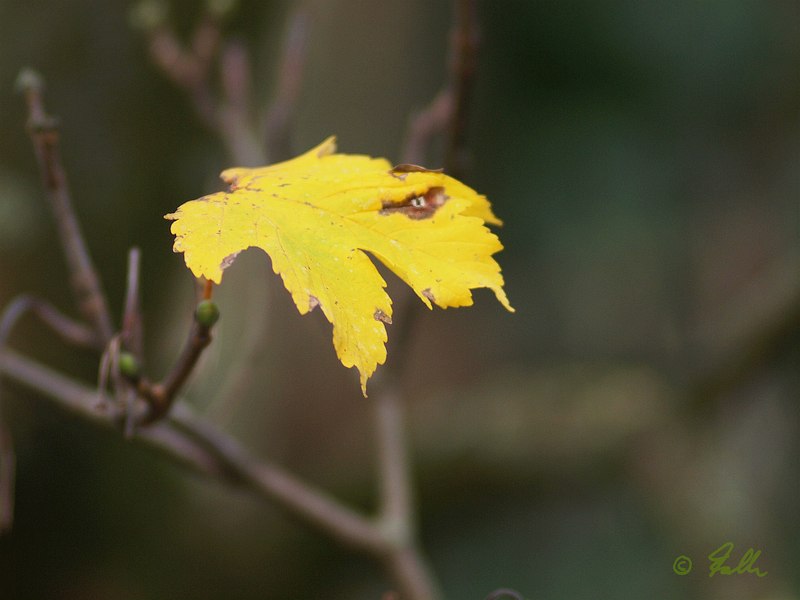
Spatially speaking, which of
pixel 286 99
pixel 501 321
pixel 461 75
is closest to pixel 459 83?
pixel 461 75

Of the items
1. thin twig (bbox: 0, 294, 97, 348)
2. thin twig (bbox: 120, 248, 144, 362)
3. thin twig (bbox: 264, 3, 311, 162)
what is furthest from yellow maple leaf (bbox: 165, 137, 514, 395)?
thin twig (bbox: 264, 3, 311, 162)

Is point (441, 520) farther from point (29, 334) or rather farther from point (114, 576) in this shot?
point (29, 334)

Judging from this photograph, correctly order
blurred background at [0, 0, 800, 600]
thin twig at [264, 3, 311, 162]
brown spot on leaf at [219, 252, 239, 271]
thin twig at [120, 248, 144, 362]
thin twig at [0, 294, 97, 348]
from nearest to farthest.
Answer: brown spot on leaf at [219, 252, 239, 271], thin twig at [120, 248, 144, 362], thin twig at [0, 294, 97, 348], thin twig at [264, 3, 311, 162], blurred background at [0, 0, 800, 600]

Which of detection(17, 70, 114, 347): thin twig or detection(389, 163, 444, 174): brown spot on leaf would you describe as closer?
detection(389, 163, 444, 174): brown spot on leaf

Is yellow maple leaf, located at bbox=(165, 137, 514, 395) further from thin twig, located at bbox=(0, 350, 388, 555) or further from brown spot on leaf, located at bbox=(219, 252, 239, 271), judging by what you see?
thin twig, located at bbox=(0, 350, 388, 555)

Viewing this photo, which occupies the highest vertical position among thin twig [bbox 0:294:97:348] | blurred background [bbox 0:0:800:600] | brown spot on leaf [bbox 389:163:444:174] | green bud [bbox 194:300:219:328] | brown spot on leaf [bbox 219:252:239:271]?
brown spot on leaf [bbox 389:163:444:174]

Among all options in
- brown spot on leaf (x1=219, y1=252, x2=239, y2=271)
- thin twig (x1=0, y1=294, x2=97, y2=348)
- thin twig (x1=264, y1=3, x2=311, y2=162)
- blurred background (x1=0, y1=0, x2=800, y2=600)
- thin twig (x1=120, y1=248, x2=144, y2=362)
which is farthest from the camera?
blurred background (x1=0, y1=0, x2=800, y2=600)

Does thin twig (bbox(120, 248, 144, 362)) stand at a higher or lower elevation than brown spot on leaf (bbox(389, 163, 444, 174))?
lower

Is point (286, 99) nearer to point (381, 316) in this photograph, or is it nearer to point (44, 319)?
point (44, 319)
